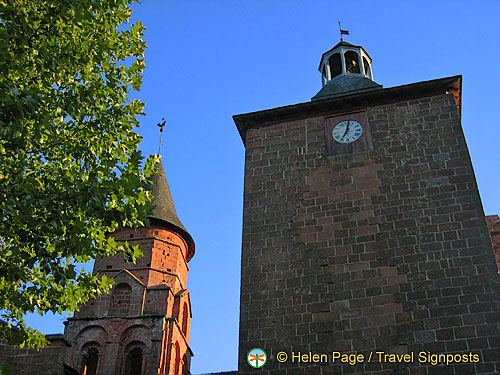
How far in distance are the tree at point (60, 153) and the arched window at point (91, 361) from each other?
11.4 m

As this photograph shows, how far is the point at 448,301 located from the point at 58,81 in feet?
24.5

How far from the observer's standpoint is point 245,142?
48.0 ft

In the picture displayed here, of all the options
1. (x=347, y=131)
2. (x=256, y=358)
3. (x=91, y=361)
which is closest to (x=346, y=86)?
(x=347, y=131)

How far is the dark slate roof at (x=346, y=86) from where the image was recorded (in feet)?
51.3

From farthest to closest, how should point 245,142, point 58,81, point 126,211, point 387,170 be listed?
point 245,142, point 387,170, point 58,81, point 126,211

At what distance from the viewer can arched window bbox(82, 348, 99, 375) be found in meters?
19.6

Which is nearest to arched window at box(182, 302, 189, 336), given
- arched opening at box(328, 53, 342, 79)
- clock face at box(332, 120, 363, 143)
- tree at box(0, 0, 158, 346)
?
arched opening at box(328, 53, 342, 79)

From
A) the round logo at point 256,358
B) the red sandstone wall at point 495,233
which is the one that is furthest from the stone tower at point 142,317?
the red sandstone wall at point 495,233

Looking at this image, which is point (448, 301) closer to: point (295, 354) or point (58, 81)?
point (295, 354)

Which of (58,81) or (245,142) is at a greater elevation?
(245,142)

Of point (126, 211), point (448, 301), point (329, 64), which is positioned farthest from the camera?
point (329, 64)

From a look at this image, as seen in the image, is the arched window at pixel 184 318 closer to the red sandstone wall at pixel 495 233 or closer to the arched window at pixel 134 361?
the arched window at pixel 134 361

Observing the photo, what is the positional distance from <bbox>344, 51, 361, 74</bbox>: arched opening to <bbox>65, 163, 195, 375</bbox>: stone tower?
7.65 meters

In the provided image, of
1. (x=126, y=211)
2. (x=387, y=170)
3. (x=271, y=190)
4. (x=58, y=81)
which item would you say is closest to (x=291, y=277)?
(x=271, y=190)
